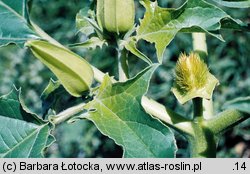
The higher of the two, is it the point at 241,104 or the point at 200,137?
the point at 241,104

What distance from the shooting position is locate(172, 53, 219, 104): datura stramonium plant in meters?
0.82

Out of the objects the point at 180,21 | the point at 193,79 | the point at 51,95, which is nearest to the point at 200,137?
the point at 193,79

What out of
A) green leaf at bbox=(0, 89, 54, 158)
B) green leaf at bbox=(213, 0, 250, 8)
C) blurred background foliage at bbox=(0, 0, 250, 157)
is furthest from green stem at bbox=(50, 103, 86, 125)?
blurred background foliage at bbox=(0, 0, 250, 157)

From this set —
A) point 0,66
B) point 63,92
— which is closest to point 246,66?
point 0,66

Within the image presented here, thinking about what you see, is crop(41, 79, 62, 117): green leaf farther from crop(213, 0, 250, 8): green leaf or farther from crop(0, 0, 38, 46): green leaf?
crop(213, 0, 250, 8): green leaf

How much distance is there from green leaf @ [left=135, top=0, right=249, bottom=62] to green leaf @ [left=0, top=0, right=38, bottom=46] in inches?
9.3

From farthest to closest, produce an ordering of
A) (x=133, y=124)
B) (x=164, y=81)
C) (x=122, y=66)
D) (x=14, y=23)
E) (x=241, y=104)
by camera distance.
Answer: (x=164, y=81), (x=14, y=23), (x=122, y=66), (x=133, y=124), (x=241, y=104)

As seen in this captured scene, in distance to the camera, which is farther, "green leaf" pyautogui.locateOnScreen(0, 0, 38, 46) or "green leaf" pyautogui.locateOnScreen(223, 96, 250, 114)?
"green leaf" pyautogui.locateOnScreen(0, 0, 38, 46)

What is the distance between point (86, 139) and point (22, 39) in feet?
4.39

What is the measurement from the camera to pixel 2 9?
3.29 feet

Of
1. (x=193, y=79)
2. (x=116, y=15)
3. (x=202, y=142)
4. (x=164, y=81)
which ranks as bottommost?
(x=164, y=81)

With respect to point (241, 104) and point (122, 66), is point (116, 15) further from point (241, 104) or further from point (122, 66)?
point (241, 104)

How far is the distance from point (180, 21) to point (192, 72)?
9 cm

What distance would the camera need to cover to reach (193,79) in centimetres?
83
